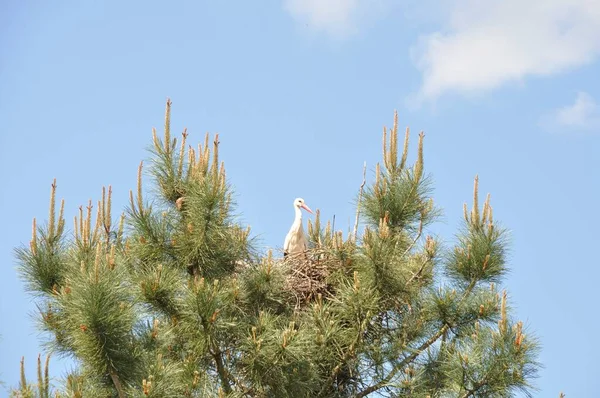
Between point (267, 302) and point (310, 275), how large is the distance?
2.70ft

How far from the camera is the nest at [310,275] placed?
28.8 ft

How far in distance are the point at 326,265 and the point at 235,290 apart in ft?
4.53

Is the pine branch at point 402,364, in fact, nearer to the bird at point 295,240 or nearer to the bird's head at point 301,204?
the bird at point 295,240

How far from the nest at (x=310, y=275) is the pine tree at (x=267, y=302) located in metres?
0.01

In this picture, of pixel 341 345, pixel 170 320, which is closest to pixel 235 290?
pixel 170 320

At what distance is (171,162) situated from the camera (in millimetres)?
8227

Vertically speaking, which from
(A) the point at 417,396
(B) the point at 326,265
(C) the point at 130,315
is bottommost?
(A) the point at 417,396

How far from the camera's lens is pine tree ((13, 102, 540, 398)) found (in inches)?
282

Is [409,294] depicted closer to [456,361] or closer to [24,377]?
[456,361]

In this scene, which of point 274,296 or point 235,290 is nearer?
point 235,290

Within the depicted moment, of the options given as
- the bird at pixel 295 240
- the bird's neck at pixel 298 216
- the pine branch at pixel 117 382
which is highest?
the bird's neck at pixel 298 216

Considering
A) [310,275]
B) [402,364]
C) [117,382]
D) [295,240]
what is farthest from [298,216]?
[117,382]

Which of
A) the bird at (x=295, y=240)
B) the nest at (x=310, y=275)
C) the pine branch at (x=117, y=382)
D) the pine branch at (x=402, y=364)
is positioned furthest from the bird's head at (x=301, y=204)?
the pine branch at (x=117, y=382)

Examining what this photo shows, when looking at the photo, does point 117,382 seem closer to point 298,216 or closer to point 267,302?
point 267,302
